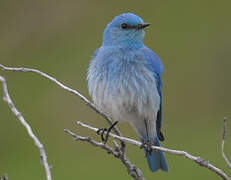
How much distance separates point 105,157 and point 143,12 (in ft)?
8.50

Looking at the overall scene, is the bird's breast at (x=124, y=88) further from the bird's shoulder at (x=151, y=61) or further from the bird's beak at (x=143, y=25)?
the bird's beak at (x=143, y=25)

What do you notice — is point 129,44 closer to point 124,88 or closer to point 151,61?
point 151,61

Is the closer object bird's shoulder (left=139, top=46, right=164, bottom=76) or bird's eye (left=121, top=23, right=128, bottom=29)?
bird's shoulder (left=139, top=46, right=164, bottom=76)

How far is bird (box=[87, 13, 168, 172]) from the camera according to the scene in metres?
5.34

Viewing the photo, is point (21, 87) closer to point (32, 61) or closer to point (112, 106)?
point (32, 61)

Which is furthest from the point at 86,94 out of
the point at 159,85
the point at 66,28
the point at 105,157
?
the point at 159,85

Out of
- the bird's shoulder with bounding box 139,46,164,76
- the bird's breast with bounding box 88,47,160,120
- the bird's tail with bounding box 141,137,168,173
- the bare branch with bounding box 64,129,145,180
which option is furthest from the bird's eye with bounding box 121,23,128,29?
the bare branch with bounding box 64,129,145,180

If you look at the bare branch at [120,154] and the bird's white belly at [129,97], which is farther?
the bird's white belly at [129,97]

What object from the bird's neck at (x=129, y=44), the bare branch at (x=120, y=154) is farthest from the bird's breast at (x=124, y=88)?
the bare branch at (x=120, y=154)

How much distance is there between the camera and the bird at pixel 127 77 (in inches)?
210

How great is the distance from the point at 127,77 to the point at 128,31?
53 centimetres

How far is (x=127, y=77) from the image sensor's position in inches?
210

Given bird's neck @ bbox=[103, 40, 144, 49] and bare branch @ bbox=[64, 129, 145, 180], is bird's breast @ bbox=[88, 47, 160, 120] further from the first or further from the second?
bare branch @ bbox=[64, 129, 145, 180]

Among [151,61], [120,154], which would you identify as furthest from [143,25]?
[120,154]
